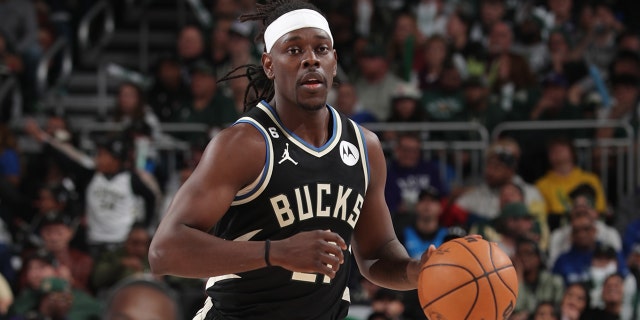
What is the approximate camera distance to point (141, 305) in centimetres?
648

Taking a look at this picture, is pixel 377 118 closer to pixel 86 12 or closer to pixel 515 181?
pixel 515 181

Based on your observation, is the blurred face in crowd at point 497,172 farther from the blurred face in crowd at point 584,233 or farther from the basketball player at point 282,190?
the basketball player at point 282,190

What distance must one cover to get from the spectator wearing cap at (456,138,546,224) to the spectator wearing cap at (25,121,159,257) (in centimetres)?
289

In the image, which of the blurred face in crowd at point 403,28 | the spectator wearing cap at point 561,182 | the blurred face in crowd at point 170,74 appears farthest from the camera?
the blurred face in crowd at point 403,28

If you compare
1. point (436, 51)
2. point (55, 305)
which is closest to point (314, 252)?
point (55, 305)

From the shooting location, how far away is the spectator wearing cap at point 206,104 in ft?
34.1

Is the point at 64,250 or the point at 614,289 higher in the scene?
the point at 64,250

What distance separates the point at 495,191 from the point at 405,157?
0.88 m

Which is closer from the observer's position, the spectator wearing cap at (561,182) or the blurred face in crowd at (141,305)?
the blurred face in crowd at (141,305)

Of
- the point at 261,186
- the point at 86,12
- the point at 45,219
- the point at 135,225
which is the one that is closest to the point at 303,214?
the point at 261,186

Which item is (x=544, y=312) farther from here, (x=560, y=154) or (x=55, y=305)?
(x=55, y=305)

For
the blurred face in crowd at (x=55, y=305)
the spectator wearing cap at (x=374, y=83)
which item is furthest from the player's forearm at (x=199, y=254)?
the spectator wearing cap at (x=374, y=83)

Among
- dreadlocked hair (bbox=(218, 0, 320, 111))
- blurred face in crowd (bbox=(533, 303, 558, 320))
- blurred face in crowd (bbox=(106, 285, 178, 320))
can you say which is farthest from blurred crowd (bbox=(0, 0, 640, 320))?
dreadlocked hair (bbox=(218, 0, 320, 111))

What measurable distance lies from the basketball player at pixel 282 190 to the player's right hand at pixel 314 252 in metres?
0.23
